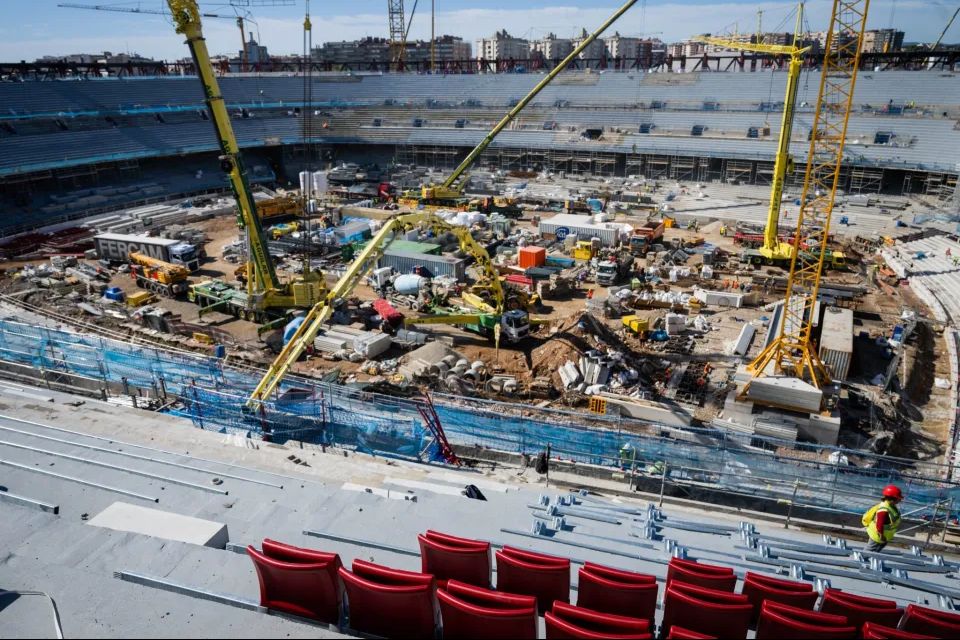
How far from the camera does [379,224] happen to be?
1570 inches

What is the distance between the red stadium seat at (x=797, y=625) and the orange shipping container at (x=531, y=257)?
85.7 feet

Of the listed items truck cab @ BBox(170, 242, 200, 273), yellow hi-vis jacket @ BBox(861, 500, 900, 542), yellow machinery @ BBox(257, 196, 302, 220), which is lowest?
truck cab @ BBox(170, 242, 200, 273)

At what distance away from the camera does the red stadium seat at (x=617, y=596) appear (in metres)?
5.50

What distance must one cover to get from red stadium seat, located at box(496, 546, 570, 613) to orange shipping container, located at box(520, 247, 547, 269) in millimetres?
25542

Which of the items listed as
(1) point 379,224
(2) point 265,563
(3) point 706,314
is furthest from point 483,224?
(2) point 265,563

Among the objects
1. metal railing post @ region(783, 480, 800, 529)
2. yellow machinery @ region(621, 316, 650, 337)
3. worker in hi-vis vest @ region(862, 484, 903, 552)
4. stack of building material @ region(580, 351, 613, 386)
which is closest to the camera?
→ worker in hi-vis vest @ region(862, 484, 903, 552)

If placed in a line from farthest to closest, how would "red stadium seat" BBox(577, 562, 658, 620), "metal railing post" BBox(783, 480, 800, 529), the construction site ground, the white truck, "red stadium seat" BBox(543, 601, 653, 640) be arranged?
the white truck, the construction site ground, "metal railing post" BBox(783, 480, 800, 529), "red stadium seat" BBox(577, 562, 658, 620), "red stadium seat" BBox(543, 601, 653, 640)

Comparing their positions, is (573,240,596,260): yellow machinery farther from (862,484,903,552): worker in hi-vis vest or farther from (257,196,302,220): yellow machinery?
(862,484,903,552): worker in hi-vis vest

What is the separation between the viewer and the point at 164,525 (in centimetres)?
688

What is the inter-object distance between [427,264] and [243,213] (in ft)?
30.6

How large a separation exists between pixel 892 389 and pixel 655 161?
3985 cm

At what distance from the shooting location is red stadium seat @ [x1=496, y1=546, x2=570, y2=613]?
5.77m

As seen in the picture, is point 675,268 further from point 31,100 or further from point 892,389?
point 31,100

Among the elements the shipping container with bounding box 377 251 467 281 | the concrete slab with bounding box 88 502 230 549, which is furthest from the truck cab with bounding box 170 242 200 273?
the concrete slab with bounding box 88 502 230 549
